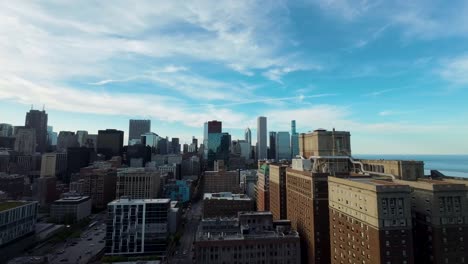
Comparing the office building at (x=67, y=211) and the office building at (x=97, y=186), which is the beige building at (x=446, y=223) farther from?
the office building at (x=97, y=186)

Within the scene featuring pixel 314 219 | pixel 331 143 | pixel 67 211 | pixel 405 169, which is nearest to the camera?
pixel 405 169

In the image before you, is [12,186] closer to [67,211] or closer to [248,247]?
[67,211]

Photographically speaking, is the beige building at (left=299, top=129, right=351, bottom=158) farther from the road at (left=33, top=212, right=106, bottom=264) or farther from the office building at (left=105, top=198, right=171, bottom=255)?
the road at (left=33, top=212, right=106, bottom=264)

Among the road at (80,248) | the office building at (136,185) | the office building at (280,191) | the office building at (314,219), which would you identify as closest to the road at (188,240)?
the office building at (136,185)

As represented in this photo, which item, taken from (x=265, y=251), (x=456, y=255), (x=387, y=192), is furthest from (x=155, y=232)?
(x=456, y=255)

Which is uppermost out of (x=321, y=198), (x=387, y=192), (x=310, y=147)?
(x=310, y=147)

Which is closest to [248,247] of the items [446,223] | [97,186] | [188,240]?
[446,223]

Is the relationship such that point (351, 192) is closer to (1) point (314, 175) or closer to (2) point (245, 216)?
(1) point (314, 175)
